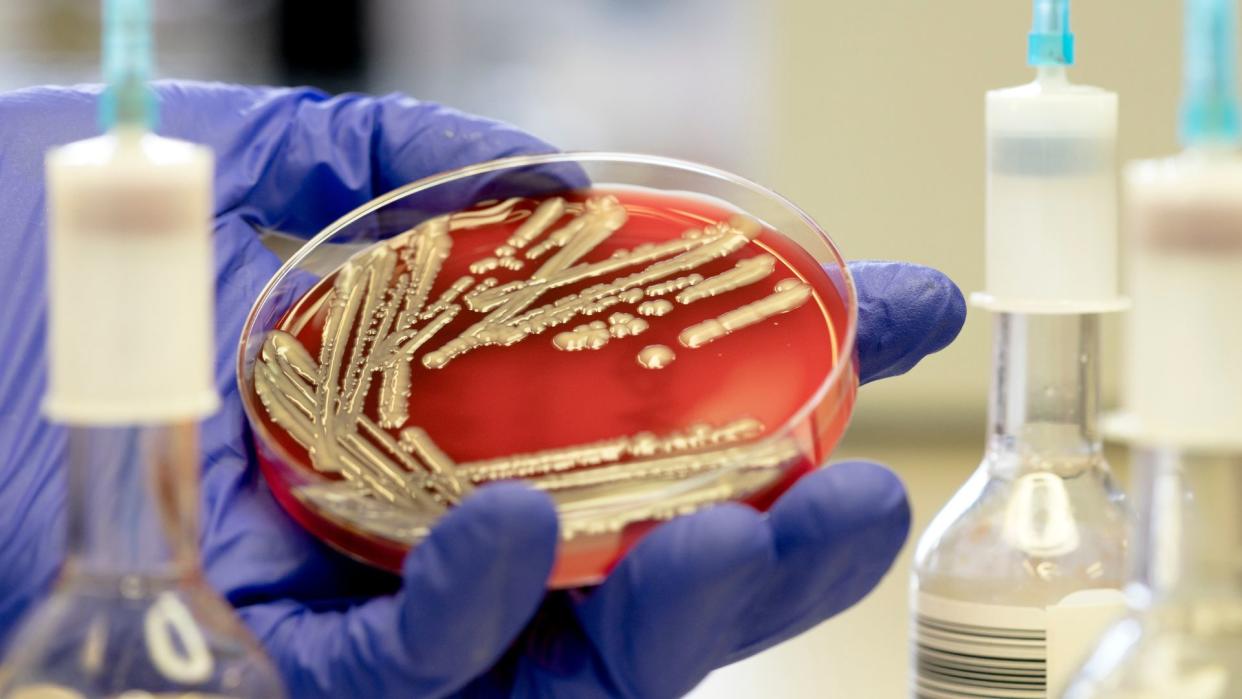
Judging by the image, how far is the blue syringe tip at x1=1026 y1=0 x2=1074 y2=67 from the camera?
1.53 feet

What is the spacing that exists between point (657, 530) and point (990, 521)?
119 mm

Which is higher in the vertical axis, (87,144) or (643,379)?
(87,144)

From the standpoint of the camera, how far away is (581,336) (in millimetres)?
633

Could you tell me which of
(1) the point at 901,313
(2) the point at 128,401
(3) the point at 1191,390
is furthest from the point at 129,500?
(1) the point at 901,313

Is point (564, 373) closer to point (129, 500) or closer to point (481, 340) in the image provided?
point (481, 340)

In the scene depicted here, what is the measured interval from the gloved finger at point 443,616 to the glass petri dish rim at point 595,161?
0.07m

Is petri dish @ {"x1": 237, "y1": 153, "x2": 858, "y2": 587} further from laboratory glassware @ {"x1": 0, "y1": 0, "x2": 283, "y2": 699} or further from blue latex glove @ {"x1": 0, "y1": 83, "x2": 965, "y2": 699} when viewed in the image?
laboratory glassware @ {"x1": 0, "y1": 0, "x2": 283, "y2": 699}

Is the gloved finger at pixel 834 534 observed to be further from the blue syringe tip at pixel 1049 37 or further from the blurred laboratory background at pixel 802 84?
the blurred laboratory background at pixel 802 84

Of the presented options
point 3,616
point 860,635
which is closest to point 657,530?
point 3,616

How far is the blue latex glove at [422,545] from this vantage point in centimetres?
44

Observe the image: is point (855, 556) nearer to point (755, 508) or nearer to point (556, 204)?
point (755, 508)

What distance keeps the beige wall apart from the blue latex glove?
4.99 ft

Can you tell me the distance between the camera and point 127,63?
33 cm

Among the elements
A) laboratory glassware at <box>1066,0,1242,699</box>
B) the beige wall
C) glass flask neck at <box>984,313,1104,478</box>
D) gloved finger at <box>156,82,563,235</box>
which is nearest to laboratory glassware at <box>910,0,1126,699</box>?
glass flask neck at <box>984,313,1104,478</box>
